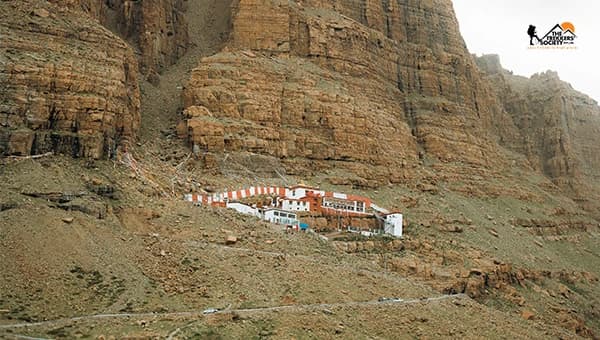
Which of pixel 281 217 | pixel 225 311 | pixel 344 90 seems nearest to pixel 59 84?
pixel 281 217

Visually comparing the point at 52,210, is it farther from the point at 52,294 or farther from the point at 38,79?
the point at 38,79

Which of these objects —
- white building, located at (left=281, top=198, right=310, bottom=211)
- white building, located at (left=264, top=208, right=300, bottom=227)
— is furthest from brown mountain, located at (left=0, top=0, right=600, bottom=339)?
white building, located at (left=264, top=208, right=300, bottom=227)

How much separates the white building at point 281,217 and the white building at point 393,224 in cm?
842

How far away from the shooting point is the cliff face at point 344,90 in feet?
177

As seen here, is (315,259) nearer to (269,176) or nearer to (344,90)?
(269,176)

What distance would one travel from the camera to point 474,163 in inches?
2808

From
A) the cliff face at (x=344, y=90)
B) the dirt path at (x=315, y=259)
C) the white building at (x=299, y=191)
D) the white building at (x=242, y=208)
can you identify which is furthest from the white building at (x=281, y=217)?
the cliff face at (x=344, y=90)

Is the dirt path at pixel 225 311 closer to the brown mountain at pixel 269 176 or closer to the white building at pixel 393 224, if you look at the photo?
the brown mountain at pixel 269 176

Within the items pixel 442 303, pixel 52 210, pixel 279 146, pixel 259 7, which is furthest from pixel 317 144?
pixel 52 210

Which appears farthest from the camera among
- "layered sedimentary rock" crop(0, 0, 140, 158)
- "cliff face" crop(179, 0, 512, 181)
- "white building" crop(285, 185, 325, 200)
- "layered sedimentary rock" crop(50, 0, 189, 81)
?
"layered sedimentary rock" crop(50, 0, 189, 81)

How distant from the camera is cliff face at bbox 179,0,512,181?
177 ft

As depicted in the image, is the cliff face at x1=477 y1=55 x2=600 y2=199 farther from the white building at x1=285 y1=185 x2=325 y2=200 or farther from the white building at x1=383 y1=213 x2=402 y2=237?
the white building at x1=285 y1=185 x2=325 y2=200

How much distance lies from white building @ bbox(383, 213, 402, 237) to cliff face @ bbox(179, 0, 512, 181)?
9274 mm

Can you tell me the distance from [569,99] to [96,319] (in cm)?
9599
